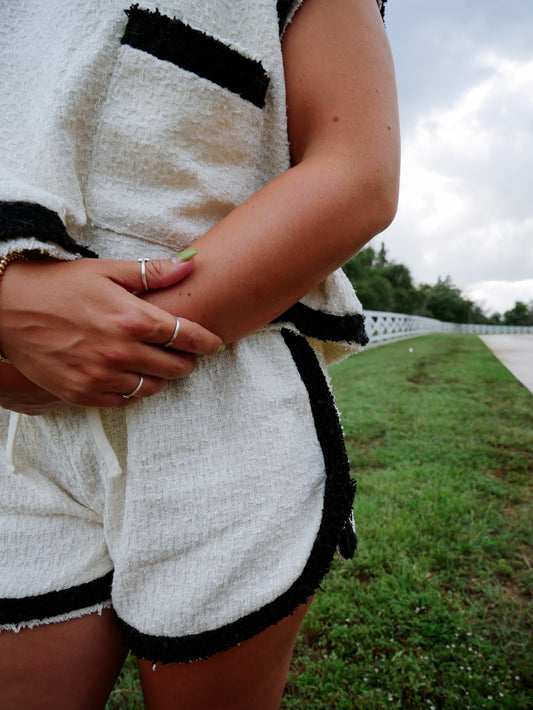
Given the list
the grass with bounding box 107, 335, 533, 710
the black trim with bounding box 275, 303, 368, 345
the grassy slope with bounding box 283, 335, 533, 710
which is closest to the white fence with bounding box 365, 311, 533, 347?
the grassy slope with bounding box 283, 335, 533, 710

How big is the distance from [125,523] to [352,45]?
81 centimetres

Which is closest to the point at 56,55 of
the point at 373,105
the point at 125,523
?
the point at 373,105

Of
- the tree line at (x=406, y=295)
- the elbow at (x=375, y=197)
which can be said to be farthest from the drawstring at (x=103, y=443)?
the tree line at (x=406, y=295)

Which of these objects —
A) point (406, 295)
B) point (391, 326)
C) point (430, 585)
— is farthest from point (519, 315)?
point (430, 585)

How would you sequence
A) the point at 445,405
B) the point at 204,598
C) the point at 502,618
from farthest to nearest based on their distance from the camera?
the point at 445,405
the point at 502,618
the point at 204,598

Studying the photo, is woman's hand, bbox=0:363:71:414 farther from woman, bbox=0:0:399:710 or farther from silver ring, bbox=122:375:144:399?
silver ring, bbox=122:375:144:399

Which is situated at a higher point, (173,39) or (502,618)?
(173,39)

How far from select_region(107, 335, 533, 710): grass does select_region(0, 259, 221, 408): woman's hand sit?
193 centimetres

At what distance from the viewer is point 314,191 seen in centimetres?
66

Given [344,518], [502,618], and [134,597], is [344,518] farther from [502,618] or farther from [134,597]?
[502,618]

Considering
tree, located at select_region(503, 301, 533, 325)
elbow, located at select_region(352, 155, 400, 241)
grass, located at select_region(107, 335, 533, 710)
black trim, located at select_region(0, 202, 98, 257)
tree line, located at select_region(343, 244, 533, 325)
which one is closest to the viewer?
black trim, located at select_region(0, 202, 98, 257)

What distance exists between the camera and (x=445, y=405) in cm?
616

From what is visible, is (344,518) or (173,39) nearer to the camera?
(173,39)

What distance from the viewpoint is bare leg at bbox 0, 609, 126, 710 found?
2.54 ft
